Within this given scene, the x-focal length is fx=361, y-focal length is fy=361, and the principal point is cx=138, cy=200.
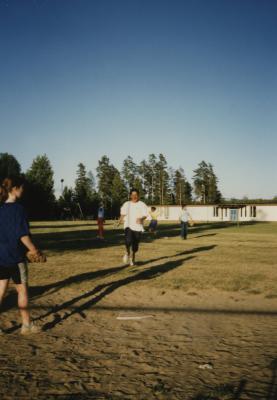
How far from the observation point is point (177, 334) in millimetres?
4457

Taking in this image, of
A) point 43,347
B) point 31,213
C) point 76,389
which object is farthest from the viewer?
point 31,213

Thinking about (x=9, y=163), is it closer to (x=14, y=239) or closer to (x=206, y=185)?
(x=206, y=185)

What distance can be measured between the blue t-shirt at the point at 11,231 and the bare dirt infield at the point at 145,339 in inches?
38.4

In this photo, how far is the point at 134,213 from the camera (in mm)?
10062

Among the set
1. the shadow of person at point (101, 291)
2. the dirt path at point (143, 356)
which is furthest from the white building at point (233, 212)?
the dirt path at point (143, 356)

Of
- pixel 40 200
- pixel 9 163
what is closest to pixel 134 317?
pixel 40 200

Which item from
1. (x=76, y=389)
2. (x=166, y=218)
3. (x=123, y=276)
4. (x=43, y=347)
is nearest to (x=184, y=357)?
(x=76, y=389)

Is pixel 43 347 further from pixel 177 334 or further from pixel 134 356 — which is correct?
pixel 177 334

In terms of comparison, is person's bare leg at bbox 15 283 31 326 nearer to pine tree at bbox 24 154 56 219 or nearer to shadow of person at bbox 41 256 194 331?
shadow of person at bbox 41 256 194 331

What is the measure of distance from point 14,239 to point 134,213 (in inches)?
235

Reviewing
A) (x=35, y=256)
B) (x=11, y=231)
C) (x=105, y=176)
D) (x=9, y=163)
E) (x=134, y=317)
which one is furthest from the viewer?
(x=105, y=176)

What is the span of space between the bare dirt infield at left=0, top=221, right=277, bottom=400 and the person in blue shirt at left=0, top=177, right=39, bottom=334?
65 cm

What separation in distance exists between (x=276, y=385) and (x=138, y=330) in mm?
1943

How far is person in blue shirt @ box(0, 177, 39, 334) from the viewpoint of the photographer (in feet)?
13.9
